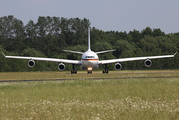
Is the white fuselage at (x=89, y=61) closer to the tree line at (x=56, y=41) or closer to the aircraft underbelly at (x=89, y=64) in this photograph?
the aircraft underbelly at (x=89, y=64)

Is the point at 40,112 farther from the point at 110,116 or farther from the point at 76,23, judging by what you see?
the point at 76,23

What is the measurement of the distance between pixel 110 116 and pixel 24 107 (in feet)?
15.4

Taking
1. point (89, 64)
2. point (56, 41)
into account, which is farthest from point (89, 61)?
point (56, 41)

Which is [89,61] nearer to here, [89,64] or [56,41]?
[89,64]

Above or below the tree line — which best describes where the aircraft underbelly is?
below

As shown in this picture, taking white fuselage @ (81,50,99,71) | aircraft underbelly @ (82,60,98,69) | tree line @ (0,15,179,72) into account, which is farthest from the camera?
tree line @ (0,15,179,72)

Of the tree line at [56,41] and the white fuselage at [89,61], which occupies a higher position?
the tree line at [56,41]

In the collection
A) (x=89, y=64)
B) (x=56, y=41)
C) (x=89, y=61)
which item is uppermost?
(x=56, y=41)

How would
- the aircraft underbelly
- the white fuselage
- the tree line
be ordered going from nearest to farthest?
the white fuselage
the aircraft underbelly
the tree line

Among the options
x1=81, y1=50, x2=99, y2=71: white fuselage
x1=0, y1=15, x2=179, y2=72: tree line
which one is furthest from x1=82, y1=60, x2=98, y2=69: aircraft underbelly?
x1=0, y1=15, x2=179, y2=72: tree line

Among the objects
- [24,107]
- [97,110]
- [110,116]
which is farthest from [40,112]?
[110,116]

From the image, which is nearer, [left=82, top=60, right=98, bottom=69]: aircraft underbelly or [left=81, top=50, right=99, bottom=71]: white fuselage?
[left=81, top=50, right=99, bottom=71]: white fuselage

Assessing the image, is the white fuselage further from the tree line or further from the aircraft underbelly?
the tree line

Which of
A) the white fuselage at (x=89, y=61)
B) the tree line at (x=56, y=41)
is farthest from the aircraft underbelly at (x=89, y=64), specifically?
the tree line at (x=56, y=41)
